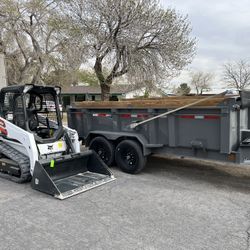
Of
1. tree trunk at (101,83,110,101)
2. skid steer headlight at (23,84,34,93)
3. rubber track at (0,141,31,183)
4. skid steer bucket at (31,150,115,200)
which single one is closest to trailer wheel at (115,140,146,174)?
skid steer bucket at (31,150,115,200)

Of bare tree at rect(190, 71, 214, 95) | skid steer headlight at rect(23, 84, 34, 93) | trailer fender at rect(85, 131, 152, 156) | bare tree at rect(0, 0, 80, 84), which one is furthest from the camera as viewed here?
bare tree at rect(190, 71, 214, 95)

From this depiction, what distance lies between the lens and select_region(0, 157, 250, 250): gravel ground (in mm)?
3486

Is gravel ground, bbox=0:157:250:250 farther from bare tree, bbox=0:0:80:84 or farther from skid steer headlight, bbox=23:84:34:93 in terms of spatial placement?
bare tree, bbox=0:0:80:84

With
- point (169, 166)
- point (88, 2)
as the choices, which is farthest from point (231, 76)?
point (169, 166)

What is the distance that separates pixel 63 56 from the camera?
2008 cm

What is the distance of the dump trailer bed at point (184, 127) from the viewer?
5152 millimetres

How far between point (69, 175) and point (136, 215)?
2.26 m

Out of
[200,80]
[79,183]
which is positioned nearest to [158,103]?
[79,183]

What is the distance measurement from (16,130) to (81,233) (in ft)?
10.0

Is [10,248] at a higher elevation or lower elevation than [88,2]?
lower

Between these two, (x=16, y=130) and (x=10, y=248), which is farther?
(x=16, y=130)

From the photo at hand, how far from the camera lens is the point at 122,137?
6.72 m

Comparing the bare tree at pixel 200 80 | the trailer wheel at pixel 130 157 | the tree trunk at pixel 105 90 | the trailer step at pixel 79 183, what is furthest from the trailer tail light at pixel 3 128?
the bare tree at pixel 200 80

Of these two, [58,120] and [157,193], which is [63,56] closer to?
[58,120]
